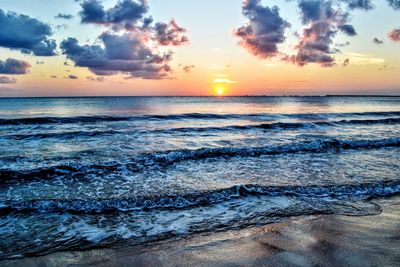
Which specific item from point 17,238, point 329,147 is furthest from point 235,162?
point 17,238

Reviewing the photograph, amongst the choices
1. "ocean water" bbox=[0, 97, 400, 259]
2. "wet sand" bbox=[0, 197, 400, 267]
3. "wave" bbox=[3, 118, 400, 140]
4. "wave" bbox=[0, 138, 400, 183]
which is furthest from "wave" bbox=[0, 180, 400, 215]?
"wave" bbox=[3, 118, 400, 140]

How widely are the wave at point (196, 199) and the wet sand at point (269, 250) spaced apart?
6.49ft

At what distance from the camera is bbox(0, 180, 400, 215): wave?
23.1ft

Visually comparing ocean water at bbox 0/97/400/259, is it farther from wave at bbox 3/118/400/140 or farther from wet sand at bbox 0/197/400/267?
wave at bbox 3/118/400/140

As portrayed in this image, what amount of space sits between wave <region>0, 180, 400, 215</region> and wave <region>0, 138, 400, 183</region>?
2651 millimetres

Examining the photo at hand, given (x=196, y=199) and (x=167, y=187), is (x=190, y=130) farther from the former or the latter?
(x=196, y=199)

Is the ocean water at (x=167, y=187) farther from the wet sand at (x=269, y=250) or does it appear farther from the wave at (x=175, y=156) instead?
the wet sand at (x=269, y=250)

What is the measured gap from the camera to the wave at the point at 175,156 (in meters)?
10.0

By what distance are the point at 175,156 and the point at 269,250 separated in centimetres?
817

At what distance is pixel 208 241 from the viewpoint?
206 inches

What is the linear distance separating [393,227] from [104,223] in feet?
18.5

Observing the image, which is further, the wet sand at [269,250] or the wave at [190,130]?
the wave at [190,130]

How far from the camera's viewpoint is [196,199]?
752 cm

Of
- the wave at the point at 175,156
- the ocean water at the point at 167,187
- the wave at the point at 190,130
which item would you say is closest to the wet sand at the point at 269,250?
the ocean water at the point at 167,187
